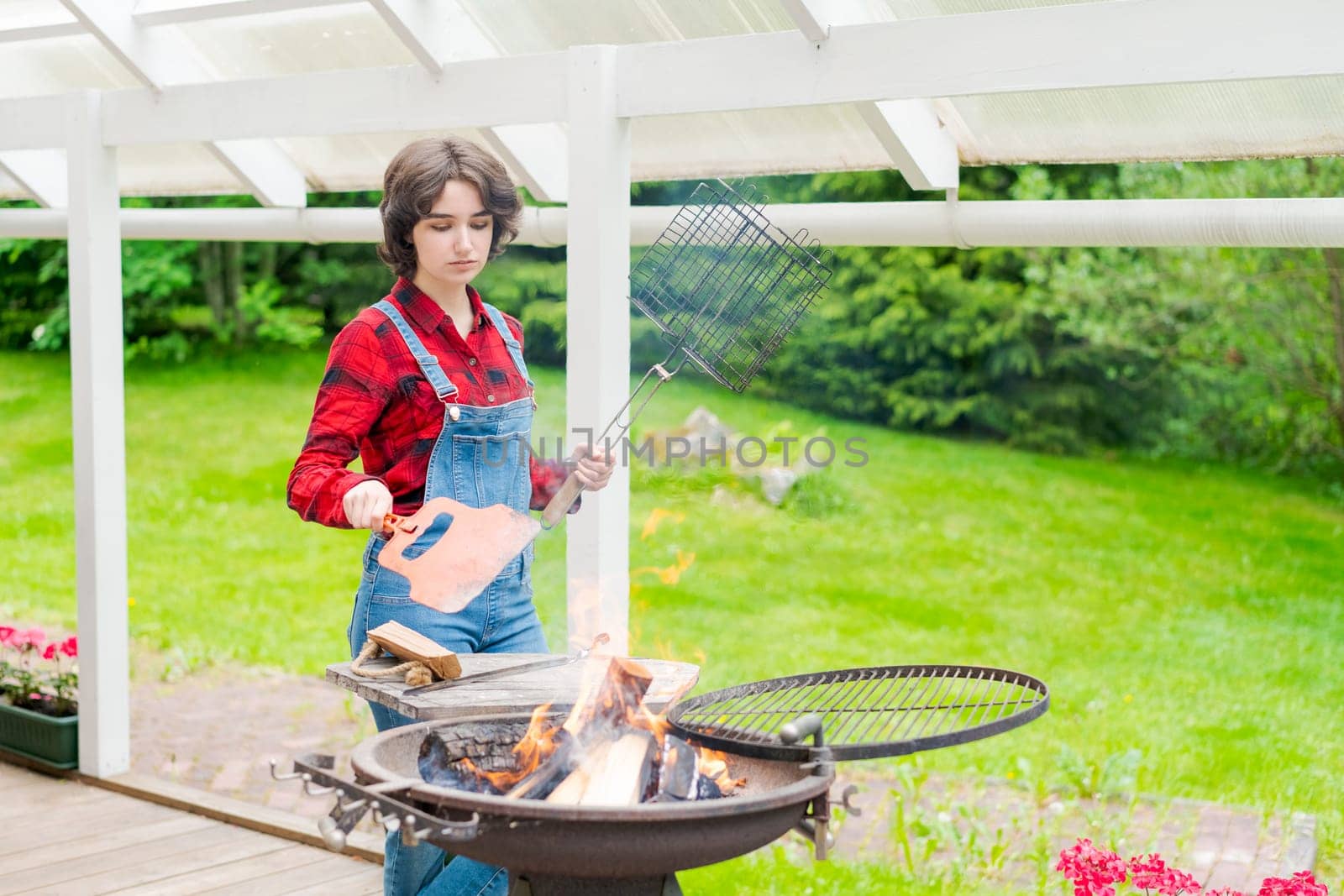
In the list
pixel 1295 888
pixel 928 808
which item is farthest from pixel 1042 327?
pixel 1295 888

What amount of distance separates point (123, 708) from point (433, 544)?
2219mm

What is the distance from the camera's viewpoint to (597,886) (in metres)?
1.85

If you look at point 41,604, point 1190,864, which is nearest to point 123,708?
point 1190,864

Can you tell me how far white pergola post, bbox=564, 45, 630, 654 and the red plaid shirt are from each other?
218 mm

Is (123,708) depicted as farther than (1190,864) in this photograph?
Yes

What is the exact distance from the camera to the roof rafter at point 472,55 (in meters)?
2.82

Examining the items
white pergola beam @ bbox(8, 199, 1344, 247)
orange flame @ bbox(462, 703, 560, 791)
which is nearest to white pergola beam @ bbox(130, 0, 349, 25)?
white pergola beam @ bbox(8, 199, 1344, 247)

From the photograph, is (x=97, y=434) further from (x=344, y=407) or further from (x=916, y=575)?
(x=916, y=575)

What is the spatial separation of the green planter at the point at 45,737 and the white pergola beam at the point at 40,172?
1.70m

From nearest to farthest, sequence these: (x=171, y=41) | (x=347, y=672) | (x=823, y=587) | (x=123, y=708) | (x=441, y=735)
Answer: (x=441, y=735)
(x=347, y=672)
(x=171, y=41)
(x=123, y=708)
(x=823, y=587)

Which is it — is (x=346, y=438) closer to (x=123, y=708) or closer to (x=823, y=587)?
(x=123, y=708)

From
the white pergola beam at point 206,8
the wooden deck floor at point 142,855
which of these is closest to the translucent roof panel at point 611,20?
the white pergola beam at point 206,8

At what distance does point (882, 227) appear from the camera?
3.02m

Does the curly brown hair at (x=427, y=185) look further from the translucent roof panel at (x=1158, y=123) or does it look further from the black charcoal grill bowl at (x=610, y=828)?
the translucent roof panel at (x=1158, y=123)
